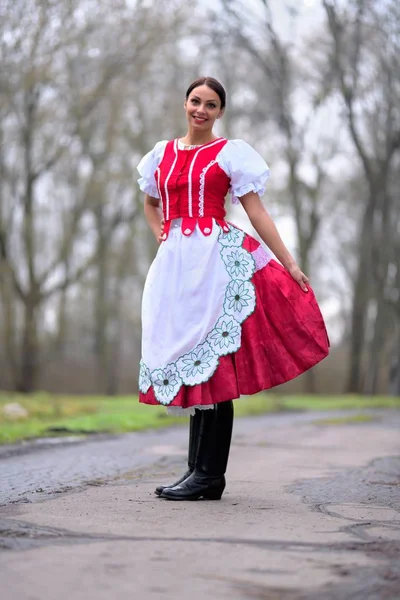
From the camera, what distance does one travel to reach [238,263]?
4648 millimetres

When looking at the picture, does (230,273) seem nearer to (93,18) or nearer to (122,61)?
(93,18)

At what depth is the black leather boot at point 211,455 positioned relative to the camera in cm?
460

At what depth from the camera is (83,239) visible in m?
32.5

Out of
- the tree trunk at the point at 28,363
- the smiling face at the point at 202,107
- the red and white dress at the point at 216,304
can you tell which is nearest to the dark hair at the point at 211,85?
the smiling face at the point at 202,107

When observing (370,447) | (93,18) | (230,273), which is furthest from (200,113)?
(93,18)

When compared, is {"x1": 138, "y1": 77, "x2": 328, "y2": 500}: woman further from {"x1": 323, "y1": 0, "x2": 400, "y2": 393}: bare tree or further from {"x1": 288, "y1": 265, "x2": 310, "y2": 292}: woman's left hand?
{"x1": 323, "y1": 0, "x2": 400, "y2": 393}: bare tree

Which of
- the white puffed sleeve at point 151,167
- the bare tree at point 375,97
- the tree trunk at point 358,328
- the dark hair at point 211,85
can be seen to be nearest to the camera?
the dark hair at point 211,85

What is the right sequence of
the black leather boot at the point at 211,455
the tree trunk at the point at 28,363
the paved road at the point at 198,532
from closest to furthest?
the paved road at the point at 198,532 → the black leather boot at the point at 211,455 → the tree trunk at the point at 28,363

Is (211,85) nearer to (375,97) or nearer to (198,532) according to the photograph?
(198,532)

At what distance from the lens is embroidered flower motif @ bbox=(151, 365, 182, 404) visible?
→ 452 cm

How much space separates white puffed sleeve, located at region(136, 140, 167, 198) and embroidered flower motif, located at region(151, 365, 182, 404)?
1.03 metres

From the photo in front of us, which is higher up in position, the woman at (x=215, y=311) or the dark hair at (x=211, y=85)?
the dark hair at (x=211, y=85)

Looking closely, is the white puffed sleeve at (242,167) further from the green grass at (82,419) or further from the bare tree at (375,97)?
the bare tree at (375,97)

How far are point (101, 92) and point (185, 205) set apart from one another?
1674cm
